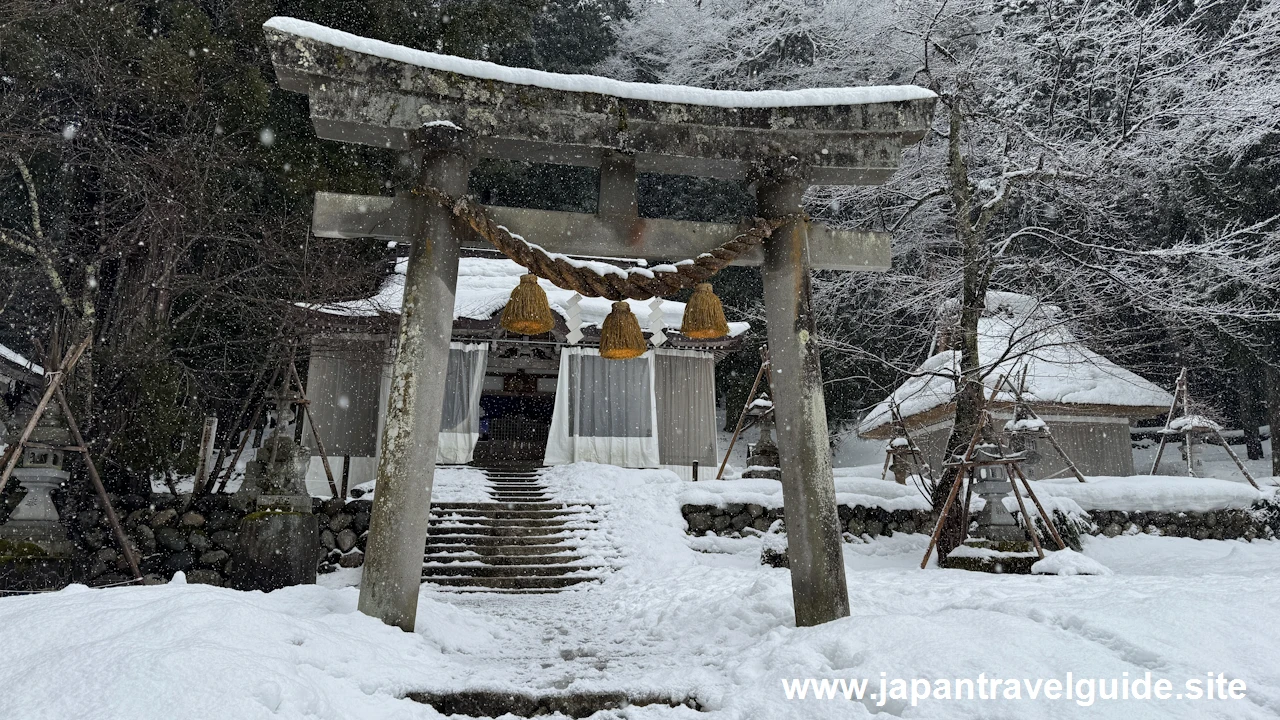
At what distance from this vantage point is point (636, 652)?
15.5ft

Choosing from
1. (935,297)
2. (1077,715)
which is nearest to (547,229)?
(1077,715)

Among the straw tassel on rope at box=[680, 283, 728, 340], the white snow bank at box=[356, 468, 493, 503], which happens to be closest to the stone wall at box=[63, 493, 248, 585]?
the white snow bank at box=[356, 468, 493, 503]

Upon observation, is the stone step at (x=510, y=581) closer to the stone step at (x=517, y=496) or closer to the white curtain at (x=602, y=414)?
the stone step at (x=517, y=496)

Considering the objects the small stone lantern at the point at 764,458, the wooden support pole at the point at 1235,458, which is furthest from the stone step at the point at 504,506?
the wooden support pole at the point at 1235,458

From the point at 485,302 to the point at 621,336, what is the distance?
8926 millimetres

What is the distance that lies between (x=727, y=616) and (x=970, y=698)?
2.45m

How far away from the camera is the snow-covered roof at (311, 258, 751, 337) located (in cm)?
1277

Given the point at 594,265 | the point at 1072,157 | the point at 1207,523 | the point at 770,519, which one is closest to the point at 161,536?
the point at 594,265

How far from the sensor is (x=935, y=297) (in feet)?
39.9

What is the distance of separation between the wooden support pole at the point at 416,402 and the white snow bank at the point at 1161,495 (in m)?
10.5

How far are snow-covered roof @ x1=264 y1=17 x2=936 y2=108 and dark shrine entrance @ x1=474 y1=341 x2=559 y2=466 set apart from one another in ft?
31.5

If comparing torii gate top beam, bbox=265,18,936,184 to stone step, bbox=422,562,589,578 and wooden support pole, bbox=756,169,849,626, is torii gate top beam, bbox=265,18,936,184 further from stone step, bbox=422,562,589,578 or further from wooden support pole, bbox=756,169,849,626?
stone step, bbox=422,562,589,578

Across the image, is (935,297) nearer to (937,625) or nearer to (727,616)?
(727,616)

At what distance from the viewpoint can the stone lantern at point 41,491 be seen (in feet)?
21.6
